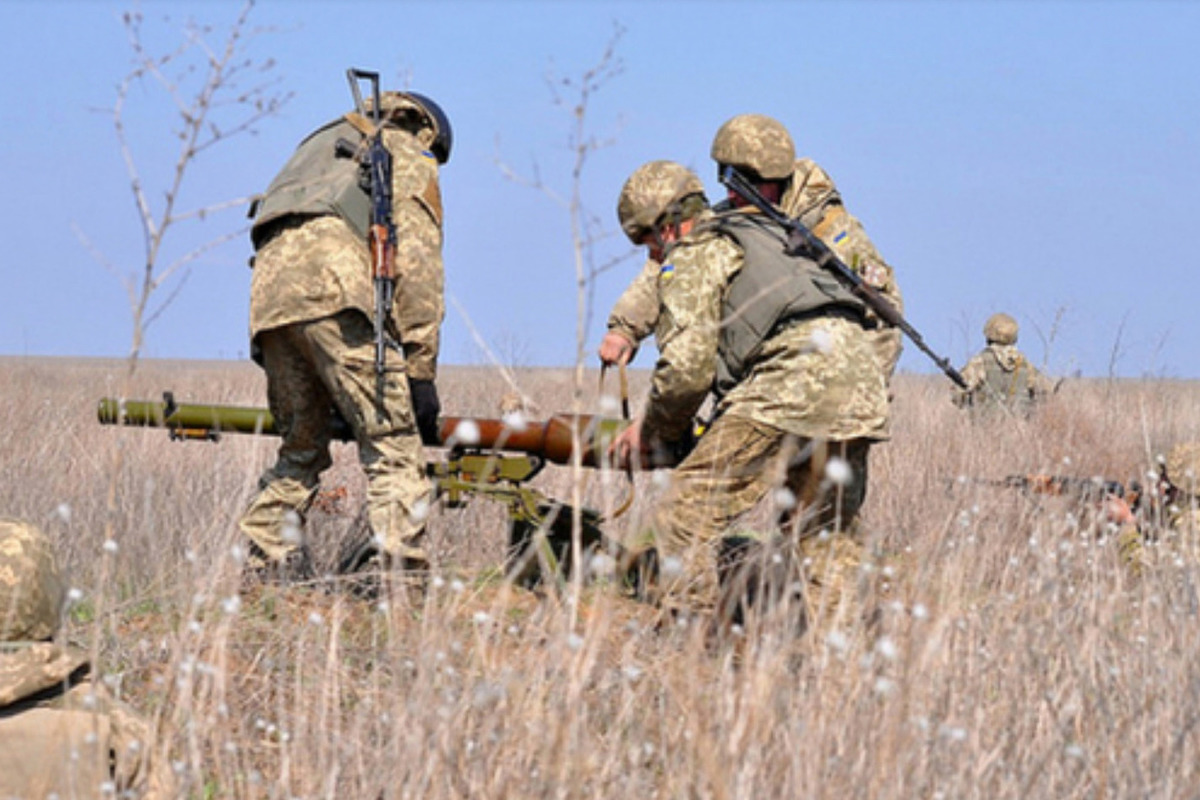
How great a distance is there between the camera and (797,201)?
25.5ft

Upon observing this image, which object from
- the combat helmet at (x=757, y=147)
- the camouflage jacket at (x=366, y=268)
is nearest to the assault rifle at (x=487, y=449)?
the camouflage jacket at (x=366, y=268)

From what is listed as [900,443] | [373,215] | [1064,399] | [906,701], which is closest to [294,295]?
[373,215]

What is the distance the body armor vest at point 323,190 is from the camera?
6207mm

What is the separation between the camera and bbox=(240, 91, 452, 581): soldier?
6.13 m

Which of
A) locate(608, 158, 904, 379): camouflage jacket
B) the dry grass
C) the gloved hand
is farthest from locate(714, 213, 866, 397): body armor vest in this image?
locate(608, 158, 904, 379): camouflage jacket

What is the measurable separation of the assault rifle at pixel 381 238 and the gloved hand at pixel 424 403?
256 mm

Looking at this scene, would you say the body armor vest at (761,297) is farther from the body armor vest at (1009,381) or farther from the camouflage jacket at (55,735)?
the body armor vest at (1009,381)

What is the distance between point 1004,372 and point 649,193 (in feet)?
28.0

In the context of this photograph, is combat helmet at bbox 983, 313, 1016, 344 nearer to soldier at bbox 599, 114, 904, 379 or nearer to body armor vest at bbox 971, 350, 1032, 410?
body armor vest at bbox 971, 350, 1032, 410

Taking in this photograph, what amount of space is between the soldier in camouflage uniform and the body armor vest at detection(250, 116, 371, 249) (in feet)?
8.13

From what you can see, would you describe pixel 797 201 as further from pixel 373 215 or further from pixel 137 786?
pixel 137 786

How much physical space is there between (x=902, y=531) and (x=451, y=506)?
3.13 m

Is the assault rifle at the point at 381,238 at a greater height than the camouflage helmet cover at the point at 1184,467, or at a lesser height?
greater

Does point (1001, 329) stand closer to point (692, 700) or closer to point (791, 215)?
point (791, 215)
